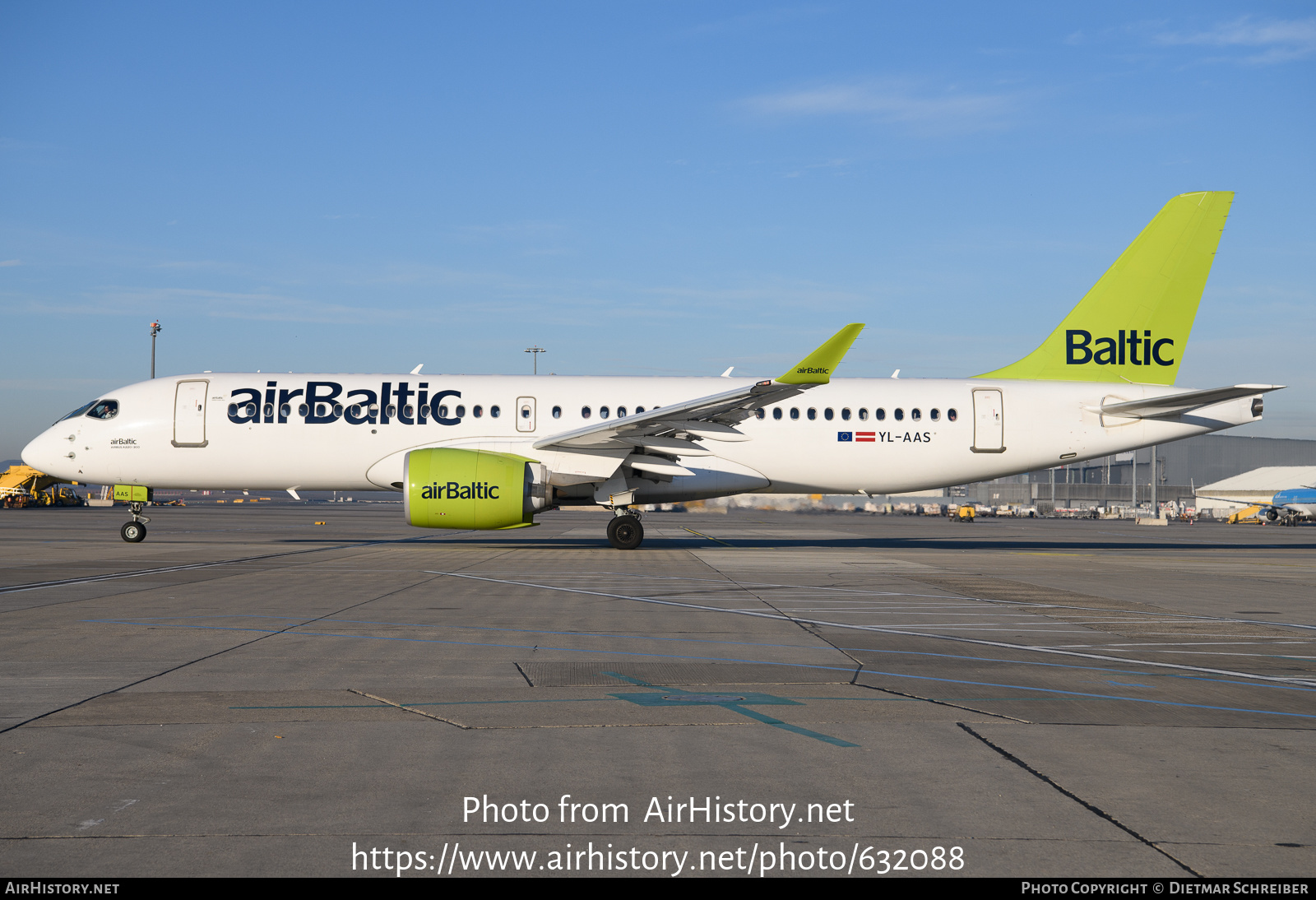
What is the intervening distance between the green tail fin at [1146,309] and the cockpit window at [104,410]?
22.0 metres

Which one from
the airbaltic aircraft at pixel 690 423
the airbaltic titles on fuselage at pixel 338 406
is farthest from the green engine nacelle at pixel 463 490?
the airbaltic titles on fuselage at pixel 338 406

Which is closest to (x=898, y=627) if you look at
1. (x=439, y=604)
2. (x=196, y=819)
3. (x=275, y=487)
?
(x=439, y=604)

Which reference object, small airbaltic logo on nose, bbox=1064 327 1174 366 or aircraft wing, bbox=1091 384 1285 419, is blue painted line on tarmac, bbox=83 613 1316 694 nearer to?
aircraft wing, bbox=1091 384 1285 419

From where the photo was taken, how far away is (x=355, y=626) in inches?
406

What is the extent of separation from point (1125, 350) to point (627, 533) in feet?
45.2

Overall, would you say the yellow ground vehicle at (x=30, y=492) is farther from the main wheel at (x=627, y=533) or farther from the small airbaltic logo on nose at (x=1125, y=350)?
the small airbaltic logo on nose at (x=1125, y=350)

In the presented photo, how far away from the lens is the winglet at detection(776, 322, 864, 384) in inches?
699

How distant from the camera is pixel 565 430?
2311 centimetres

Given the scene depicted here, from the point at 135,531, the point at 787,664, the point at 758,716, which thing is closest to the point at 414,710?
the point at 758,716

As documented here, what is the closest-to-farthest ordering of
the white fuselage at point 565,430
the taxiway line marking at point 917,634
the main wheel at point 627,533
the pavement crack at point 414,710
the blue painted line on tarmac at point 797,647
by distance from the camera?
the pavement crack at point 414,710 < the blue painted line on tarmac at point 797,647 < the taxiway line marking at point 917,634 < the main wheel at point 627,533 < the white fuselage at point 565,430

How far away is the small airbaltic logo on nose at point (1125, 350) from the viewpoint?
2475 centimetres

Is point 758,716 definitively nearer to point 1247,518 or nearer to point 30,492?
point 30,492

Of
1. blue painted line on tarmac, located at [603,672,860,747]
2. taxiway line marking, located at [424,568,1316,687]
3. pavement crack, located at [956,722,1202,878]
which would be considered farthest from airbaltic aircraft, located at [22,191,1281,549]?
pavement crack, located at [956,722,1202,878]

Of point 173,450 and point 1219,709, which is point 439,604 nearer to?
point 1219,709
